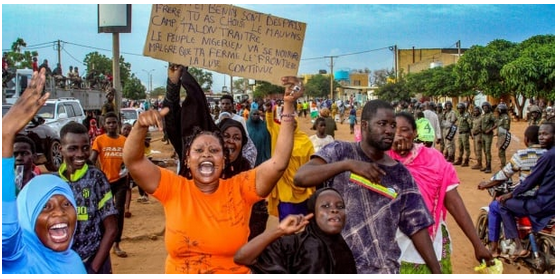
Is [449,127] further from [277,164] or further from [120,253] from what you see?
[277,164]

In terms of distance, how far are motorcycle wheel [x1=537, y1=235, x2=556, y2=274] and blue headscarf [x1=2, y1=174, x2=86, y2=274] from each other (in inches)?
180

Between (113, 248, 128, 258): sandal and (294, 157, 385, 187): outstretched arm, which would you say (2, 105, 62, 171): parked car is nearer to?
(113, 248, 128, 258): sandal

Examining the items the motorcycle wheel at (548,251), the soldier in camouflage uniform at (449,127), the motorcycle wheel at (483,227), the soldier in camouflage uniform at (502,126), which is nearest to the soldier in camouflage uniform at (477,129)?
the soldier in camouflage uniform at (502,126)

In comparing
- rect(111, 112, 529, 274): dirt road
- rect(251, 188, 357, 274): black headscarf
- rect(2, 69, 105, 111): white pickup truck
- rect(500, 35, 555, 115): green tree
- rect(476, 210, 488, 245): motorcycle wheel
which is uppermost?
rect(500, 35, 555, 115): green tree

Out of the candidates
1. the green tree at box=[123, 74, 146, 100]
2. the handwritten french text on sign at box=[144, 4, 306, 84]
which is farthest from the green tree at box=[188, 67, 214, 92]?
the green tree at box=[123, 74, 146, 100]

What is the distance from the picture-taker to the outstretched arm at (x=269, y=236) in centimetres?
265

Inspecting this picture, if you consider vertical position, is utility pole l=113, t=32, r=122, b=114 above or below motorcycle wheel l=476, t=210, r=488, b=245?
above

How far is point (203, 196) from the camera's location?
2998 mm

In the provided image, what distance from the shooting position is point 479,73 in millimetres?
31672

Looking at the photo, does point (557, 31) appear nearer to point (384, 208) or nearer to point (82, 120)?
point (384, 208)

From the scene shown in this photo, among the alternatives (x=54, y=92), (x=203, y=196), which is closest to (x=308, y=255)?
(x=203, y=196)

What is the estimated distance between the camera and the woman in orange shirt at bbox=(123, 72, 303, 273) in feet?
9.48

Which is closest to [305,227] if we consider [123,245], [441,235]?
[441,235]

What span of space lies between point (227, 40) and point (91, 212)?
56.7 inches
